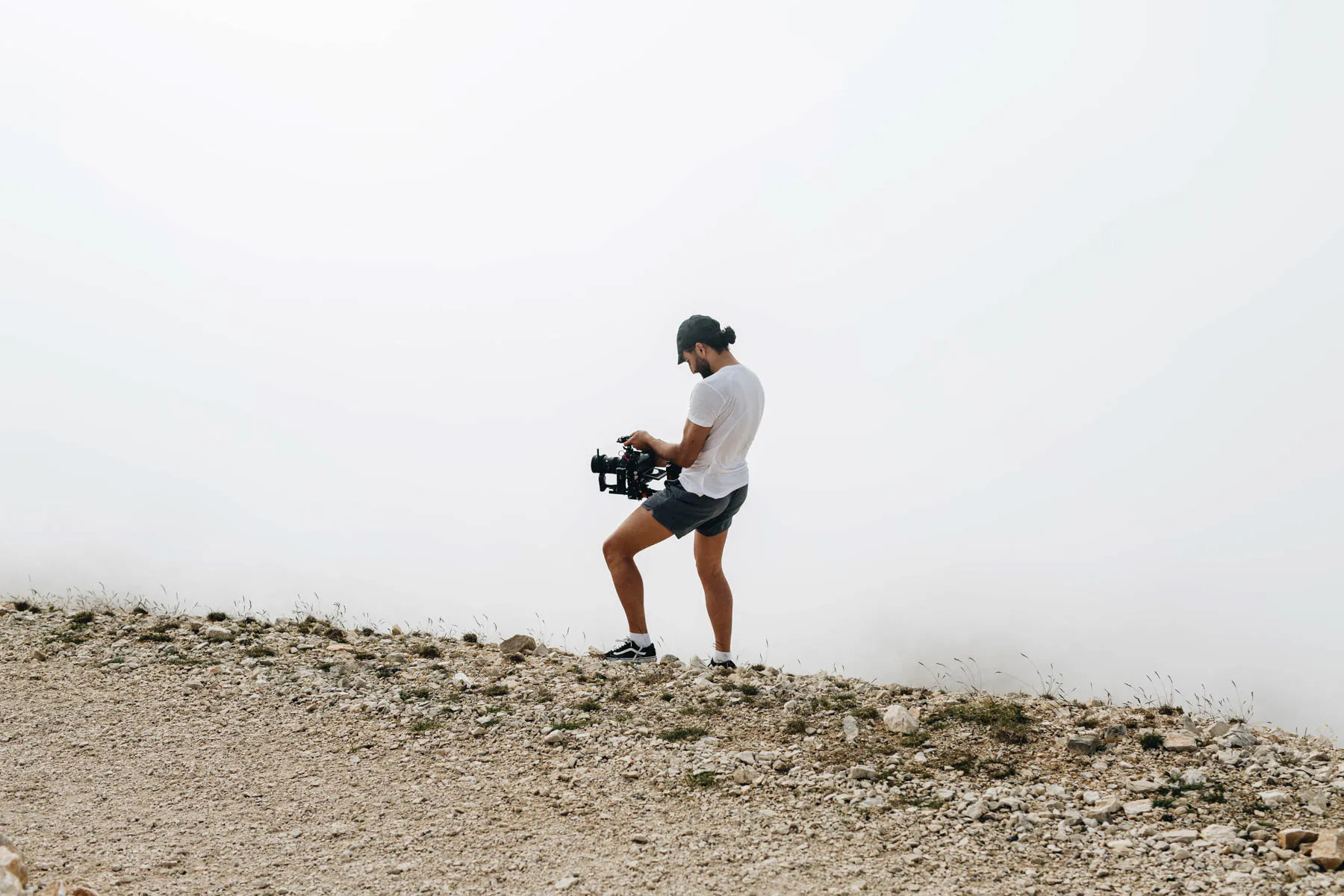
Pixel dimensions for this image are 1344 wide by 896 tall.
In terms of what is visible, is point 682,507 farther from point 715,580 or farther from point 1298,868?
point 1298,868

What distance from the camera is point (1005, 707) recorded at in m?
8.91

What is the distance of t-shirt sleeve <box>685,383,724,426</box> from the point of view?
934 centimetres

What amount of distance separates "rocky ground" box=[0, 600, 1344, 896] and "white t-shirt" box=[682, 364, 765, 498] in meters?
1.89

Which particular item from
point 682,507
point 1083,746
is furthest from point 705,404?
point 1083,746

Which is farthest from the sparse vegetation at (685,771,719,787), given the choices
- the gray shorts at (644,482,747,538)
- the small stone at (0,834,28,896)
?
the small stone at (0,834,28,896)

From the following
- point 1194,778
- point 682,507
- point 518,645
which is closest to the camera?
point 1194,778

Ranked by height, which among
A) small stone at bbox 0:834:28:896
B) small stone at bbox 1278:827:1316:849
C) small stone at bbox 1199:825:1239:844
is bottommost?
small stone at bbox 1278:827:1316:849

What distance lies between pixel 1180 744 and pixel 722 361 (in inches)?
192

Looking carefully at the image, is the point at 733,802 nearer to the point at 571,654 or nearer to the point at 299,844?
the point at 299,844

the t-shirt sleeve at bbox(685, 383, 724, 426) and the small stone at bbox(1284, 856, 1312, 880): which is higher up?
the t-shirt sleeve at bbox(685, 383, 724, 426)

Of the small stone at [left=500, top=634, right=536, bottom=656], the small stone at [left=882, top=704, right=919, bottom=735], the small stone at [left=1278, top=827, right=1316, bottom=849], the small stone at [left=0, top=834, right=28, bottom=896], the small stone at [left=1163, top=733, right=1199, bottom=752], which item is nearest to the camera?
the small stone at [left=0, top=834, right=28, bottom=896]

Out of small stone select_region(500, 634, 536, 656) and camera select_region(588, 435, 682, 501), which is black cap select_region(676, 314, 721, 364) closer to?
A: camera select_region(588, 435, 682, 501)

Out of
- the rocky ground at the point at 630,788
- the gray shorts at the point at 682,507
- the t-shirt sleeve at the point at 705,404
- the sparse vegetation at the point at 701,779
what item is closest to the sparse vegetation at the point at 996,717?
the rocky ground at the point at 630,788

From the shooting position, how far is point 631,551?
32.8 ft
